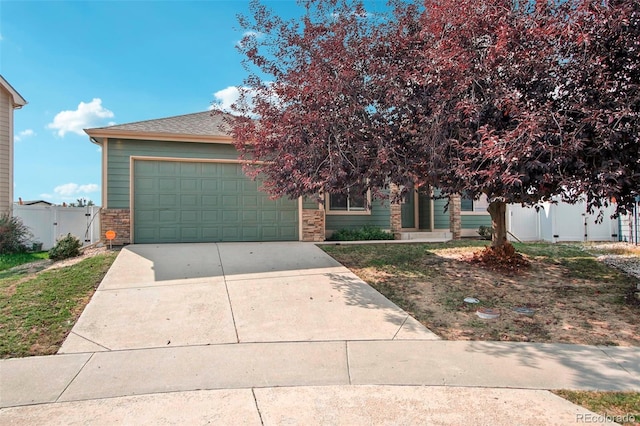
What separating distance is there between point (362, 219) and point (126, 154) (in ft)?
25.3

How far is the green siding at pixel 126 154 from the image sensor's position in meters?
10.8

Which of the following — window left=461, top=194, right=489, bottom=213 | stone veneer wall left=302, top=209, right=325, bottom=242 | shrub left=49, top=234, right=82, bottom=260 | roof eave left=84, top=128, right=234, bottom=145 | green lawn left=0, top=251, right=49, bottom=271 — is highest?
roof eave left=84, top=128, right=234, bottom=145

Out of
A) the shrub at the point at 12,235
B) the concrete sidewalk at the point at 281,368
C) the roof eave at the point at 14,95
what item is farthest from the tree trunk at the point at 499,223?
the roof eave at the point at 14,95

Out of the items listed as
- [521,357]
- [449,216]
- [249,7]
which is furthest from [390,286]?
[449,216]

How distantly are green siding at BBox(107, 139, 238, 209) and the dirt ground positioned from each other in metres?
5.90

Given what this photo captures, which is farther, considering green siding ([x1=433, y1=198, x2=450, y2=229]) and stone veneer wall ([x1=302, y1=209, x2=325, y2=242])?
green siding ([x1=433, y1=198, x2=450, y2=229])

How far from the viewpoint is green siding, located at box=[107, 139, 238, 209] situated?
1081 centimetres

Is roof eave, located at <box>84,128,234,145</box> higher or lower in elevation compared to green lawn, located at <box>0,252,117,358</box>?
higher

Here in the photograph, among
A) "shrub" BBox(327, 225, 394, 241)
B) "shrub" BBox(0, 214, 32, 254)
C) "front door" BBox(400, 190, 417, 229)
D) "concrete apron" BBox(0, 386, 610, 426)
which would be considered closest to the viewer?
"concrete apron" BBox(0, 386, 610, 426)

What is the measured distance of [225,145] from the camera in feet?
38.7

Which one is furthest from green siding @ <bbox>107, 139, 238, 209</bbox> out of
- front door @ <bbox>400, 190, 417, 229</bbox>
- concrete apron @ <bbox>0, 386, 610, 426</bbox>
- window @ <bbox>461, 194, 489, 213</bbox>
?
window @ <bbox>461, 194, 489, 213</bbox>

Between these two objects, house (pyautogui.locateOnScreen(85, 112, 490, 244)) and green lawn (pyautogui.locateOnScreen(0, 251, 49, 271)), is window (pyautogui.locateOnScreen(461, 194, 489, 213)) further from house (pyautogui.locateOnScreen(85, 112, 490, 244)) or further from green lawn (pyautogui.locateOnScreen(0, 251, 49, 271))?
green lawn (pyautogui.locateOnScreen(0, 251, 49, 271))

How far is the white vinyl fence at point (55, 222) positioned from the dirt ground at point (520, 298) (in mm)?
10408

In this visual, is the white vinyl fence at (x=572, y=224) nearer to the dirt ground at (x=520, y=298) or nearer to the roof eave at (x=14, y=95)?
the dirt ground at (x=520, y=298)
